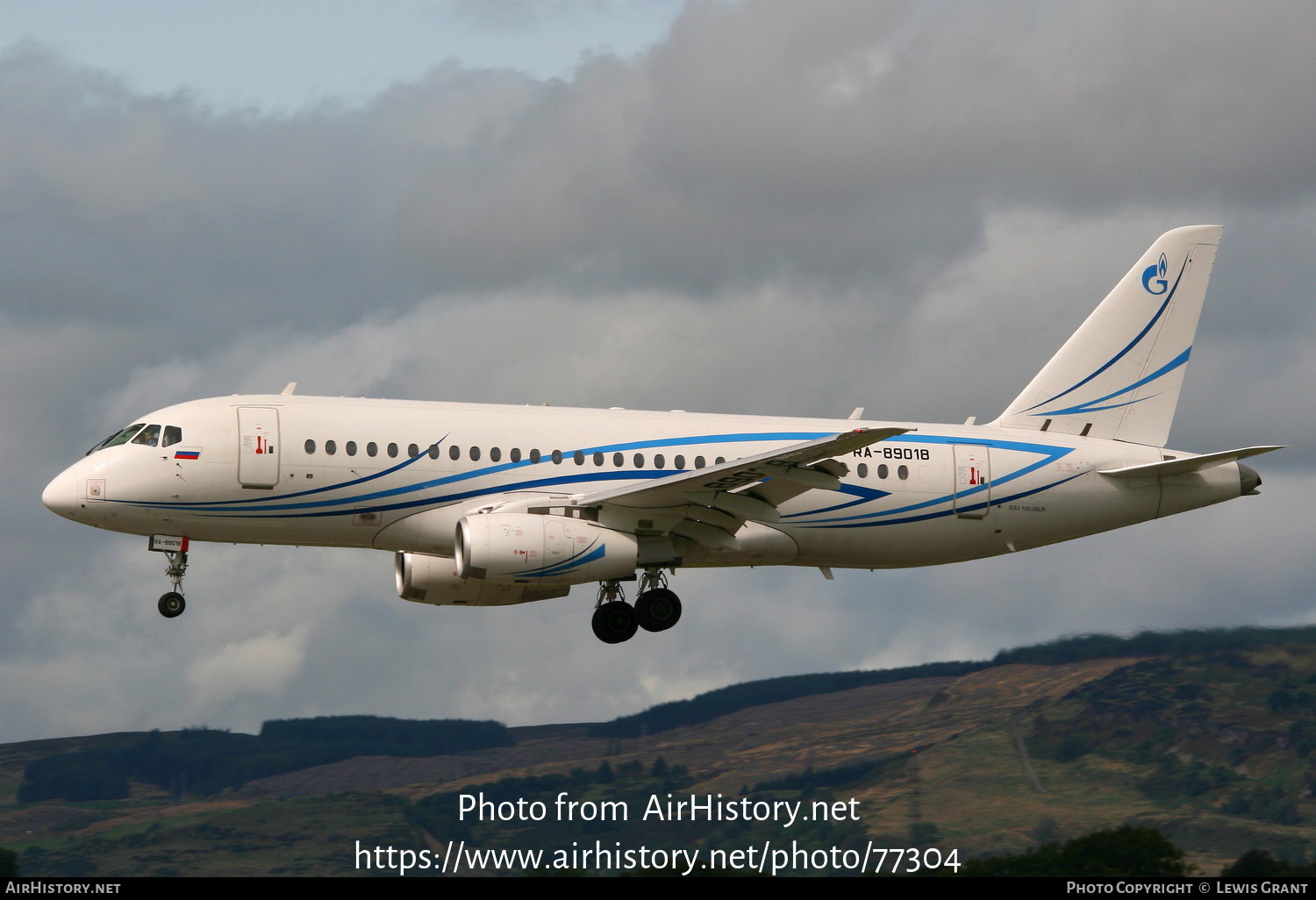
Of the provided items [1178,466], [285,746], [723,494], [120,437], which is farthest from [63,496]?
[1178,466]

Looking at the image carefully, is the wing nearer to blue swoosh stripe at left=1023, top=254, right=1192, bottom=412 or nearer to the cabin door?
the cabin door

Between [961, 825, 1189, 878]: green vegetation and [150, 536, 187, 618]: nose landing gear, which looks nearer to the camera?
[150, 536, 187, 618]: nose landing gear

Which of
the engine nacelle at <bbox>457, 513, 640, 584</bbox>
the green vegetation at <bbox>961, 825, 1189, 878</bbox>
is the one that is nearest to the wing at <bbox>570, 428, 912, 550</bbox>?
the engine nacelle at <bbox>457, 513, 640, 584</bbox>

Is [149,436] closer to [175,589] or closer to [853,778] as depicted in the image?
[175,589]

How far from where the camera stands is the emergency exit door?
122 feet

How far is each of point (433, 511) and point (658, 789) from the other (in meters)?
18.9

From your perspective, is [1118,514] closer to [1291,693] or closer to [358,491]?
[1291,693]

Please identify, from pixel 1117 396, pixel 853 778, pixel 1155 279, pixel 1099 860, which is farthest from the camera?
pixel 853 778

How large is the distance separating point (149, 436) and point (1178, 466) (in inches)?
1027

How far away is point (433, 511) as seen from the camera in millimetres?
38312

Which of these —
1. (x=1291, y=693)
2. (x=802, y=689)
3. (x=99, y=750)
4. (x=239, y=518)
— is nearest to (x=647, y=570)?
(x=239, y=518)

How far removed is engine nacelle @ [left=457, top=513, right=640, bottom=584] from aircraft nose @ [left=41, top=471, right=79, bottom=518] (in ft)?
28.8

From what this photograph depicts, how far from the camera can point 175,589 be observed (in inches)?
1528

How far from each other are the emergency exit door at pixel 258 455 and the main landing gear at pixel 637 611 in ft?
29.5
